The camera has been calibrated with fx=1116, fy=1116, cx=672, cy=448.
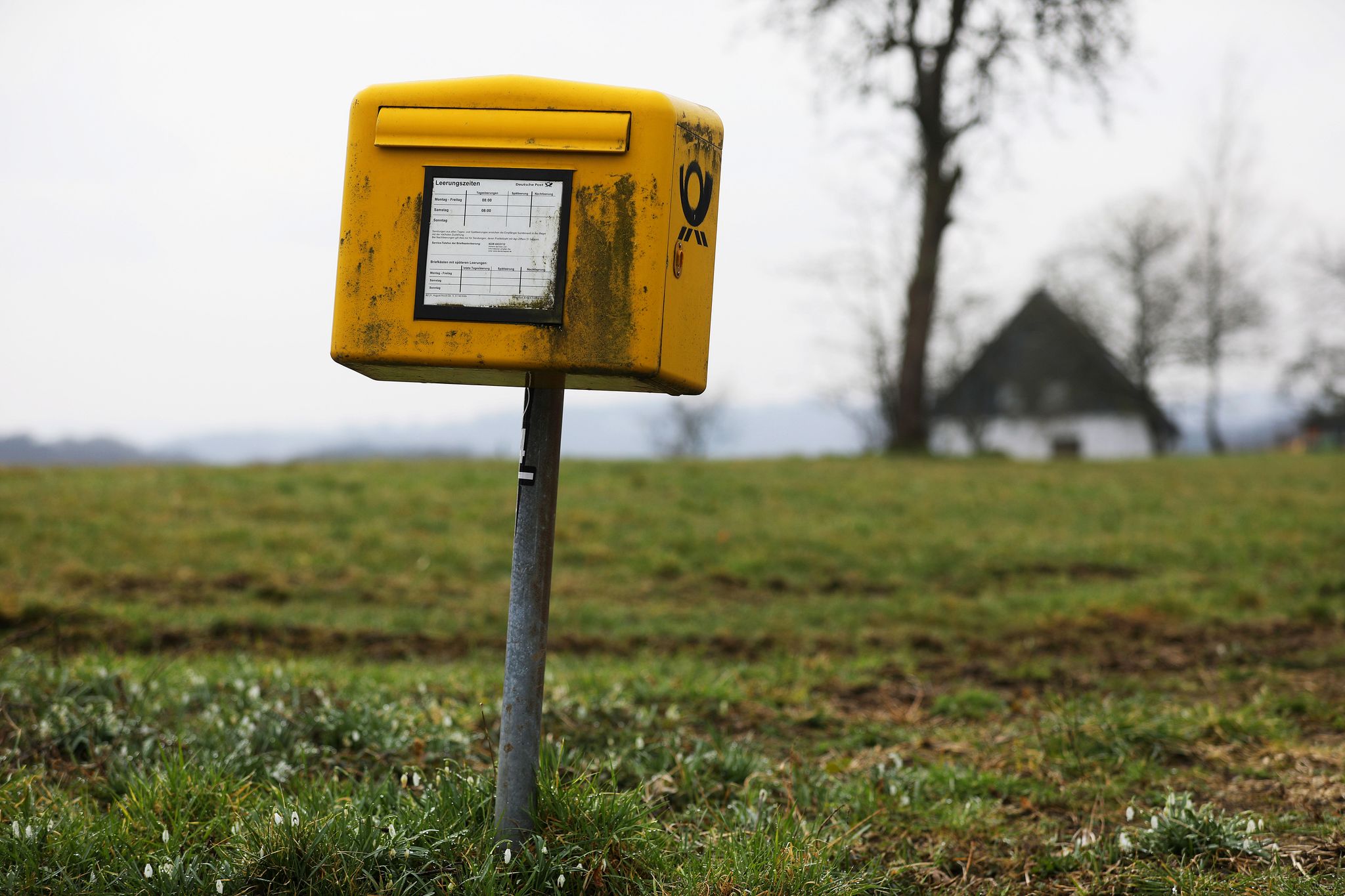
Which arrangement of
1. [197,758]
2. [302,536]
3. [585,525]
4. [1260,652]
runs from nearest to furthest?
[197,758]
[1260,652]
[302,536]
[585,525]

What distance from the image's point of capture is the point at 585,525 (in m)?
10.6

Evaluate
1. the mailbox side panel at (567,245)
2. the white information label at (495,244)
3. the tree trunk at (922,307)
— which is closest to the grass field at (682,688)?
the mailbox side panel at (567,245)

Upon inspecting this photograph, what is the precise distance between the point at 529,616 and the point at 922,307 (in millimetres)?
16950

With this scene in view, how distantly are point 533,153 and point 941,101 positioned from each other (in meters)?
17.8

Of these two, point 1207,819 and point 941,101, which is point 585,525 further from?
point 941,101

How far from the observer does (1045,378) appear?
4303 cm

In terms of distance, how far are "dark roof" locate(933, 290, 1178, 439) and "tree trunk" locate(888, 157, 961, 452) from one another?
80.2 ft

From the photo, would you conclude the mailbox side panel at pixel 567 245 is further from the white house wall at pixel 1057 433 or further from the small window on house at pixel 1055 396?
the small window on house at pixel 1055 396

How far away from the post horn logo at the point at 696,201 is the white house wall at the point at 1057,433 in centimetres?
4012

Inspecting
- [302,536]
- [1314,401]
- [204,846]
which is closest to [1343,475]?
[302,536]

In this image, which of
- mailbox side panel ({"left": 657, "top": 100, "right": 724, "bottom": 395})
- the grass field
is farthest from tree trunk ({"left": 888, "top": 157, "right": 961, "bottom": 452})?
mailbox side panel ({"left": 657, "top": 100, "right": 724, "bottom": 395})

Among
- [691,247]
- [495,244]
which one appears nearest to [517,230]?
[495,244]

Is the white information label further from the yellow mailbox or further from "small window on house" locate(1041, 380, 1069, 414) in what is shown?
"small window on house" locate(1041, 380, 1069, 414)

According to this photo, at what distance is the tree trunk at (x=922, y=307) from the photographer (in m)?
18.9
